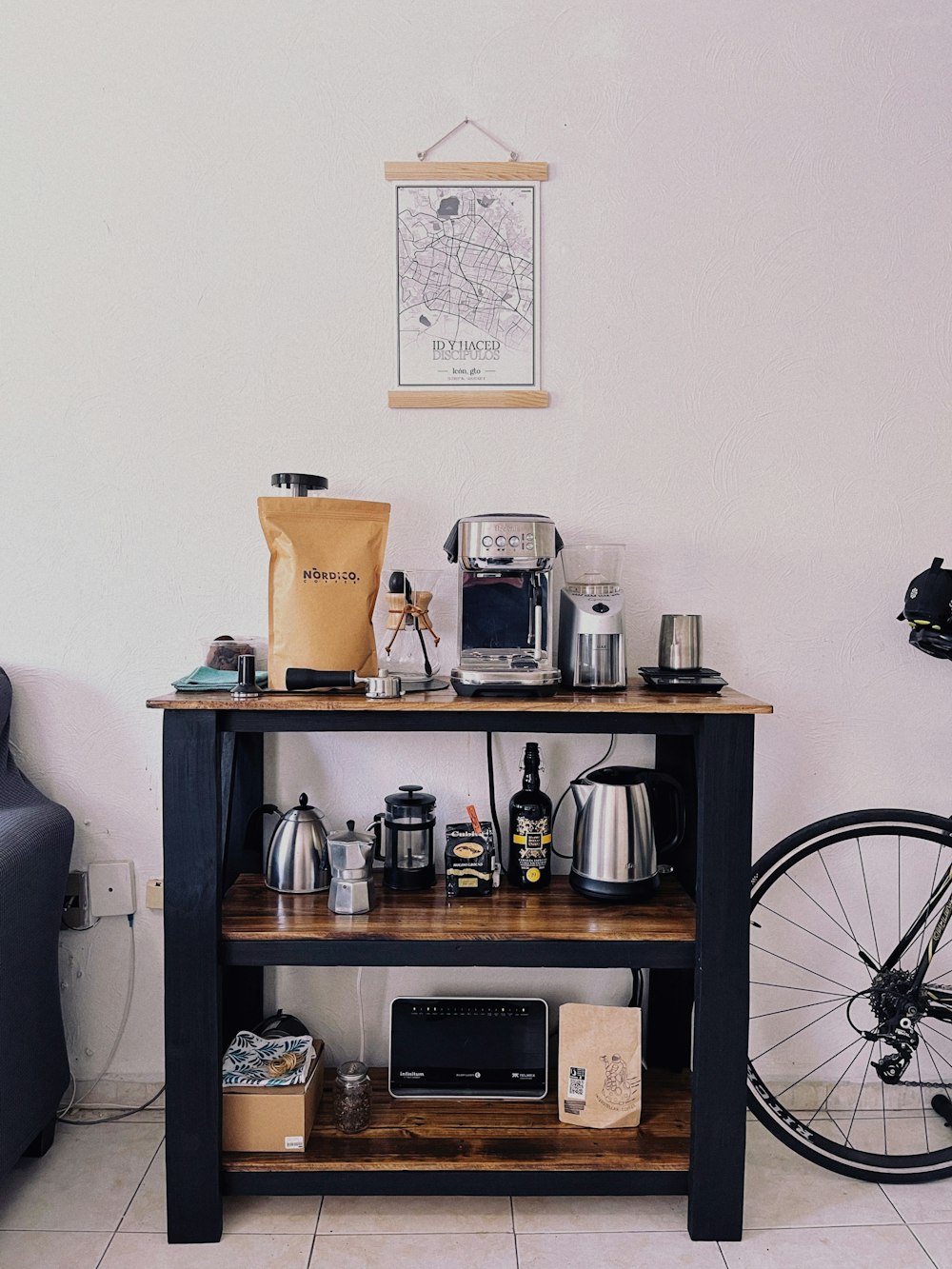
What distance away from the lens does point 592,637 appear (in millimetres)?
1762

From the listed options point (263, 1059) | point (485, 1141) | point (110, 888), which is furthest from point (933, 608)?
point (110, 888)

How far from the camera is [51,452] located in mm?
1963

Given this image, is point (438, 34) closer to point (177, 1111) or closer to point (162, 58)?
point (162, 58)

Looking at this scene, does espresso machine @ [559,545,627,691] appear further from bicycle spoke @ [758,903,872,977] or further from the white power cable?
the white power cable

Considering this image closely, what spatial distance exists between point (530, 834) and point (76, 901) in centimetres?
103

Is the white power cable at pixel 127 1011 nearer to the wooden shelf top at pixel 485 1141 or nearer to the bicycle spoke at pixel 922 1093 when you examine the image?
the wooden shelf top at pixel 485 1141

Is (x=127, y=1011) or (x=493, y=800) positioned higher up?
→ (x=493, y=800)

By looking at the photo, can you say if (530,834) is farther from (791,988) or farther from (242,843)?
(791,988)

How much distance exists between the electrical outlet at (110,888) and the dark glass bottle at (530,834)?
2.82 ft

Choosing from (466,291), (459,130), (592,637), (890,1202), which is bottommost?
(890,1202)

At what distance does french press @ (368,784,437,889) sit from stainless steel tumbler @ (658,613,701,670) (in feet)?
1.84

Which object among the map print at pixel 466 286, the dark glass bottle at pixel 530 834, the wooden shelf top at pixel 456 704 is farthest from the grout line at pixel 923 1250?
the map print at pixel 466 286

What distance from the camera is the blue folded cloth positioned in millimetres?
1717

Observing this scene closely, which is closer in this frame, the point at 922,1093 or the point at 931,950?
the point at 931,950
